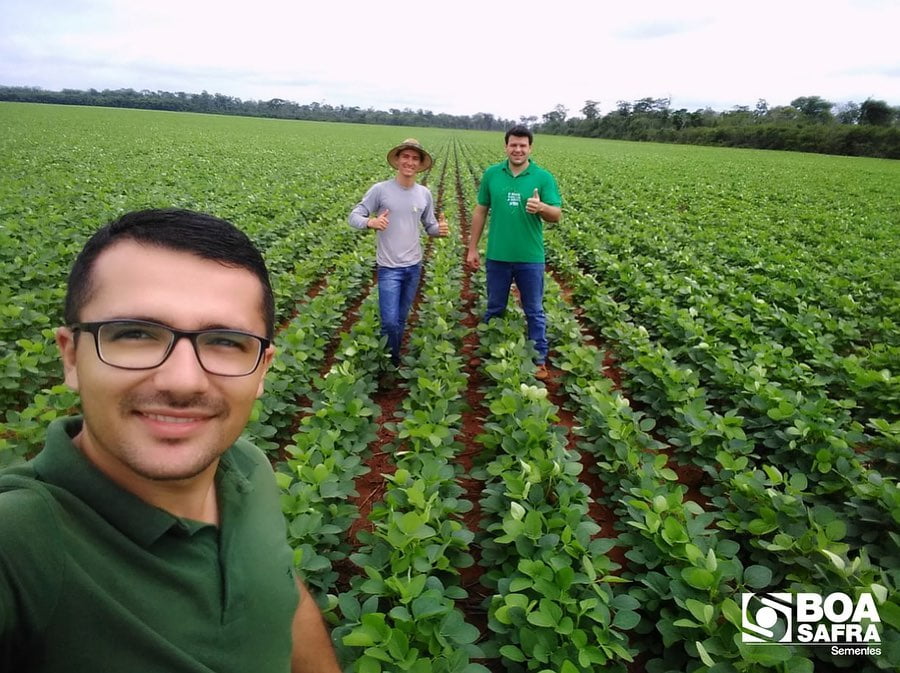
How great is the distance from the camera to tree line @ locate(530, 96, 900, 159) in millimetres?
47656

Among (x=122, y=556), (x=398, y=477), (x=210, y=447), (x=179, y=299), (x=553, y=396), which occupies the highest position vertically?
(x=179, y=299)

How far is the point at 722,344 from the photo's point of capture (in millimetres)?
4852

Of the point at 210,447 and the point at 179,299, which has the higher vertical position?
the point at 179,299

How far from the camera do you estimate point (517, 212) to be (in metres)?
4.45

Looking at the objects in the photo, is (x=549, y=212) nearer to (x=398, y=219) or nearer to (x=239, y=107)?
(x=398, y=219)

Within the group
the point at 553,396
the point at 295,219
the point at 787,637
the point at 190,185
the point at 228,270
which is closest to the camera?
the point at 228,270

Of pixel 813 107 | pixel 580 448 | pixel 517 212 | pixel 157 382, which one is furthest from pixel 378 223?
pixel 813 107

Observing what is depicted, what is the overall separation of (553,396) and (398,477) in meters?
2.37

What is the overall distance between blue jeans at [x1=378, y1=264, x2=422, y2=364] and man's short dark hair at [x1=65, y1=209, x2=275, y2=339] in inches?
134

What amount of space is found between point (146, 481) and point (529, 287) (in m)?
3.95

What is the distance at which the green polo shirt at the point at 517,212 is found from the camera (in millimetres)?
4422

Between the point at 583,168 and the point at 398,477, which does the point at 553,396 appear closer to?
the point at 398,477

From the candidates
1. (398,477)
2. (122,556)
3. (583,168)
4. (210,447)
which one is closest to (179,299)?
(210,447)

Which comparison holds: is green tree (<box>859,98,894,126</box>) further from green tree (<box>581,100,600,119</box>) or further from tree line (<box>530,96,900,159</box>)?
green tree (<box>581,100,600,119</box>)
